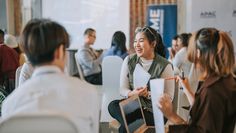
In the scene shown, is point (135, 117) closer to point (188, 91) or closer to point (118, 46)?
point (188, 91)

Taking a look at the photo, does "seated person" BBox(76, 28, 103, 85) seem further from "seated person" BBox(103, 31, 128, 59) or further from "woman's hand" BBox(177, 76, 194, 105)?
"woman's hand" BBox(177, 76, 194, 105)

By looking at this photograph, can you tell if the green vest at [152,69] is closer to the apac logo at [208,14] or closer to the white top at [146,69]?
the white top at [146,69]

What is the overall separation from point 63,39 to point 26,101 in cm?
29

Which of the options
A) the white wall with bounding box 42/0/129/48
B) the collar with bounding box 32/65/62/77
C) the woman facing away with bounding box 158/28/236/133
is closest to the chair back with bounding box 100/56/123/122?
the woman facing away with bounding box 158/28/236/133

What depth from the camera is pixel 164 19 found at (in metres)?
6.71

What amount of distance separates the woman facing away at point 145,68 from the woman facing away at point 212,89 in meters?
0.96

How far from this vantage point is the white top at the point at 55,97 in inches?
50.5

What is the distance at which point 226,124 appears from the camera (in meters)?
1.71

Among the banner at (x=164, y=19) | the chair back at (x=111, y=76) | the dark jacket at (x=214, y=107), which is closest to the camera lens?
the dark jacket at (x=214, y=107)

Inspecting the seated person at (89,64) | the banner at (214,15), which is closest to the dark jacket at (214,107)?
the seated person at (89,64)

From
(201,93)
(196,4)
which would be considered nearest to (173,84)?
(201,93)

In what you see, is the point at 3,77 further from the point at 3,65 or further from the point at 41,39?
the point at 41,39

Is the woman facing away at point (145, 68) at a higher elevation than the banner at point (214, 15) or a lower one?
lower

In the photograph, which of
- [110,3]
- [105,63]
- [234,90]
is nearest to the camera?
[234,90]
